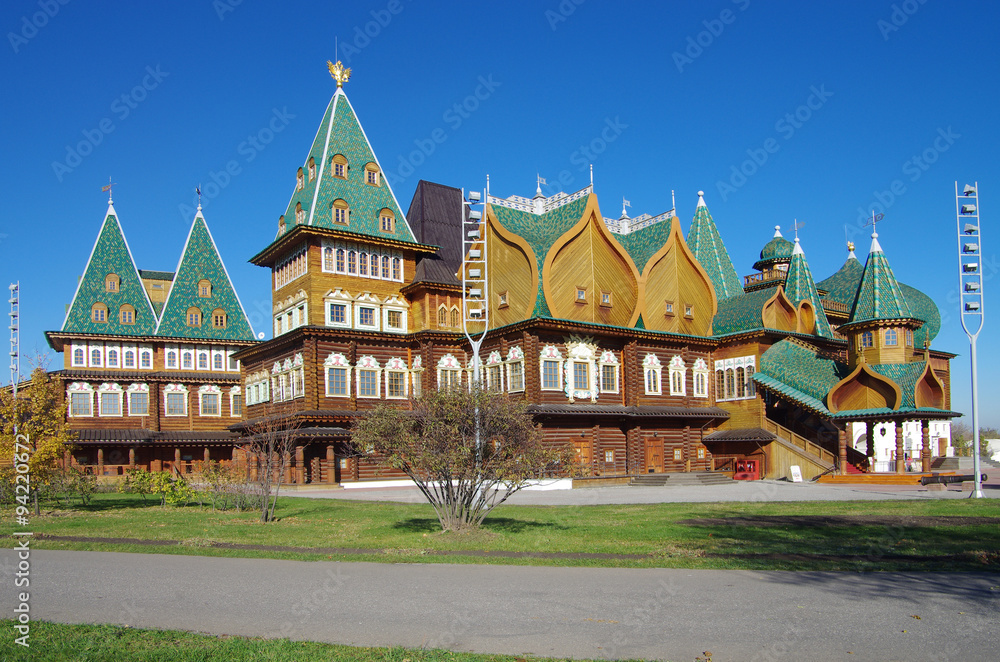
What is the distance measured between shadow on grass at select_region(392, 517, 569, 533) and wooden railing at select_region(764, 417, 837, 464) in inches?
952

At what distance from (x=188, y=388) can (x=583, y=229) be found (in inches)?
1169

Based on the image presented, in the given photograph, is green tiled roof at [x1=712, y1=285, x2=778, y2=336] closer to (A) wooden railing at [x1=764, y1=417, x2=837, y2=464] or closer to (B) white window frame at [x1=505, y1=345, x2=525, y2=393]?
(A) wooden railing at [x1=764, y1=417, x2=837, y2=464]

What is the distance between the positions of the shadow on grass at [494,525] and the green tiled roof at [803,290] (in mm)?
30859

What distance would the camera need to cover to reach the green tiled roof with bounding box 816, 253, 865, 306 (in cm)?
5403

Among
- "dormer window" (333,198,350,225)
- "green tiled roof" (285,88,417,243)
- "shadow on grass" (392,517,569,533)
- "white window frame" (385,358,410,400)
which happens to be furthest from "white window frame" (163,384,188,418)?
"shadow on grass" (392,517,569,533)

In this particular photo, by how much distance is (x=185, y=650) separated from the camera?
759 cm

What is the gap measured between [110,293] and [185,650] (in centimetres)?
5106

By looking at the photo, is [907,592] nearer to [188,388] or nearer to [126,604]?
[126,604]

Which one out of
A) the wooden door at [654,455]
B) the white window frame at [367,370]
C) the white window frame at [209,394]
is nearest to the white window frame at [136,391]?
the white window frame at [209,394]

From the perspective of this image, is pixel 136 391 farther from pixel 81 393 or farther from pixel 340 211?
pixel 340 211

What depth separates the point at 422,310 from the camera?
41344mm

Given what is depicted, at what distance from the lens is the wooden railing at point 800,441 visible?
38.6 meters

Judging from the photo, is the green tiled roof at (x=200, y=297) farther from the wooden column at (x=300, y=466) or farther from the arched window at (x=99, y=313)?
the wooden column at (x=300, y=466)

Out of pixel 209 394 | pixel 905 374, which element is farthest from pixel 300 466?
pixel 905 374
